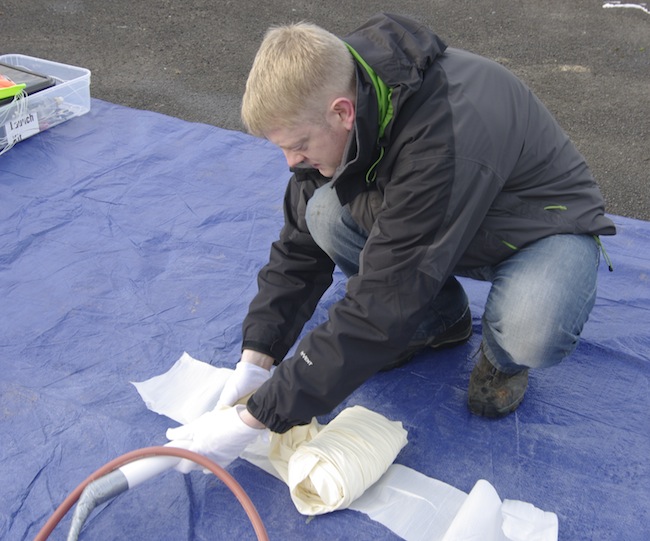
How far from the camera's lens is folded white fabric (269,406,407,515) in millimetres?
1400

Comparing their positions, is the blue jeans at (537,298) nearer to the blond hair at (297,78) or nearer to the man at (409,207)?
the man at (409,207)

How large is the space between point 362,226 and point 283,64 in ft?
1.53

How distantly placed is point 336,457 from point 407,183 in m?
0.57

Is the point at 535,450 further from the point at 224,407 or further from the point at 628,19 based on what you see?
the point at 628,19

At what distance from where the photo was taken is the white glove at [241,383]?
61.6 inches

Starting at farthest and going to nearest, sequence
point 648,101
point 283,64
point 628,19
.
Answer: point 628,19 < point 648,101 < point 283,64

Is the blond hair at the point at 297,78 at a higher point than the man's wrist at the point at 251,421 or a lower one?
higher

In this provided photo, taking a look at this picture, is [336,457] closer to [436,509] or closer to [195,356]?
[436,509]

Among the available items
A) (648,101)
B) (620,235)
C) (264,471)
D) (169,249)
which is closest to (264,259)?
(169,249)

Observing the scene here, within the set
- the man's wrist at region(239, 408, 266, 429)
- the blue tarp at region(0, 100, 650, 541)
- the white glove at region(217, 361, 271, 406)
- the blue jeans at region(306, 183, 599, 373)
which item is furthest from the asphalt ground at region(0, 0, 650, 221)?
the man's wrist at region(239, 408, 266, 429)

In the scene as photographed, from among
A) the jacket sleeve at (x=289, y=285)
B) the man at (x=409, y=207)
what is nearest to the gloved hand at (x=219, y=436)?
the man at (x=409, y=207)

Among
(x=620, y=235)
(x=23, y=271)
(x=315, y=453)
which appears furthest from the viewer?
(x=620, y=235)

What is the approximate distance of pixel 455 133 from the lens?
1276mm

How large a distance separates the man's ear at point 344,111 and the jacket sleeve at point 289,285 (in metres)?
0.42
